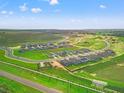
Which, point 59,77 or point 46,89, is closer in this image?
point 46,89

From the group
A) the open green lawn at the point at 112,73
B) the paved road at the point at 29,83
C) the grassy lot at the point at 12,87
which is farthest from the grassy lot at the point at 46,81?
the open green lawn at the point at 112,73

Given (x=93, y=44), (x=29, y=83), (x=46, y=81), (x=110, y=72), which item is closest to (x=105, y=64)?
(x=110, y=72)

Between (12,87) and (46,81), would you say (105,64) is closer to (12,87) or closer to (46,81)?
(46,81)

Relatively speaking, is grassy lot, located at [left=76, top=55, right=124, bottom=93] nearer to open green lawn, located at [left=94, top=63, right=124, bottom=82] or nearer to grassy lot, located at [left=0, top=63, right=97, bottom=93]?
open green lawn, located at [left=94, top=63, right=124, bottom=82]

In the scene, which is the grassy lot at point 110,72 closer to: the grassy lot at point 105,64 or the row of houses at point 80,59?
the grassy lot at point 105,64

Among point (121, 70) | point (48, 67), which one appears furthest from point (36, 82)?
point (121, 70)

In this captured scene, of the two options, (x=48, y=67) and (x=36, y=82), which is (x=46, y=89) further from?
(x=48, y=67)

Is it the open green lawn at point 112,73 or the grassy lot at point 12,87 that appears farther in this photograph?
the open green lawn at point 112,73
